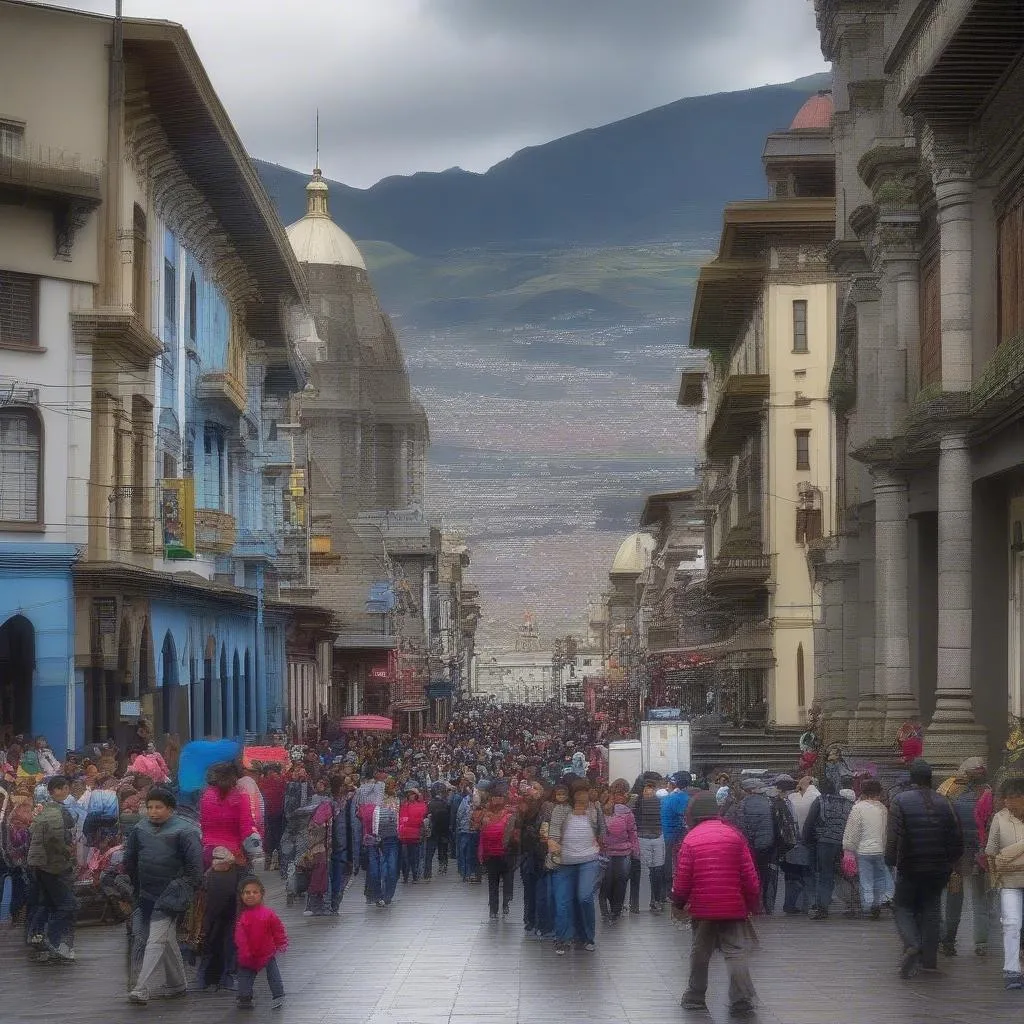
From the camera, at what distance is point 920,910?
1822 cm

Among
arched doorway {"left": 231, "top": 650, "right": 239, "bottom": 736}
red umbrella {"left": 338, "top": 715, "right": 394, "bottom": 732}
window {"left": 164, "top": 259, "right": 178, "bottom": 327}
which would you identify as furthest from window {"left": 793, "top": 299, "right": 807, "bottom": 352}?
red umbrella {"left": 338, "top": 715, "right": 394, "bottom": 732}

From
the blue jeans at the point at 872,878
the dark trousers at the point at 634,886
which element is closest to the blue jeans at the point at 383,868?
the dark trousers at the point at 634,886

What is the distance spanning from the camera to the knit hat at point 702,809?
17.5 m

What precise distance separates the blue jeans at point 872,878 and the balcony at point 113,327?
2182cm

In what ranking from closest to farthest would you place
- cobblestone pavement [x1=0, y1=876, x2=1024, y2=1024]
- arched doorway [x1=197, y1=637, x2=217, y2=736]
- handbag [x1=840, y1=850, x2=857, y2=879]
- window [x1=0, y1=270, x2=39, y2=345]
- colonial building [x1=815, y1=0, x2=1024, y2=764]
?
cobblestone pavement [x1=0, y1=876, x2=1024, y2=1024]
handbag [x1=840, y1=850, x2=857, y2=879]
colonial building [x1=815, y1=0, x2=1024, y2=764]
window [x1=0, y1=270, x2=39, y2=345]
arched doorway [x1=197, y1=637, x2=217, y2=736]

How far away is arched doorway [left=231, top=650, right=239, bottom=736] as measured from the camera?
6128 centimetres

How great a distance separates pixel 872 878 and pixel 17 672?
74.4 ft

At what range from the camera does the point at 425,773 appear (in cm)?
4978

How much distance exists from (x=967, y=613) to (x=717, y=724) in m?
36.7

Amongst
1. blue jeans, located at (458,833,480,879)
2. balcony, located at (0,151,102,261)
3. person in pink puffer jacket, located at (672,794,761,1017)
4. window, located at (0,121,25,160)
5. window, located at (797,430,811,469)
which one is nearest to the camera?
person in pink puffer jacket, located at (672,794,761,1017)

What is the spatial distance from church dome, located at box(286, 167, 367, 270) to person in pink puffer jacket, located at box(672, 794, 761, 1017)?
390 ft

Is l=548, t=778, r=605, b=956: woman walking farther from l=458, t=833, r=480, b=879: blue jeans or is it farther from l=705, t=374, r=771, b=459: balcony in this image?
l=705, t=374, r=771, b=459: balcony

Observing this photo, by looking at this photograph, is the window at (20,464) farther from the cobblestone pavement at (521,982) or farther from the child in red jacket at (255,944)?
the child in red jacket at (255,944)

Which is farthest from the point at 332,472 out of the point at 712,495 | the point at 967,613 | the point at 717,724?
the point at 967,613
